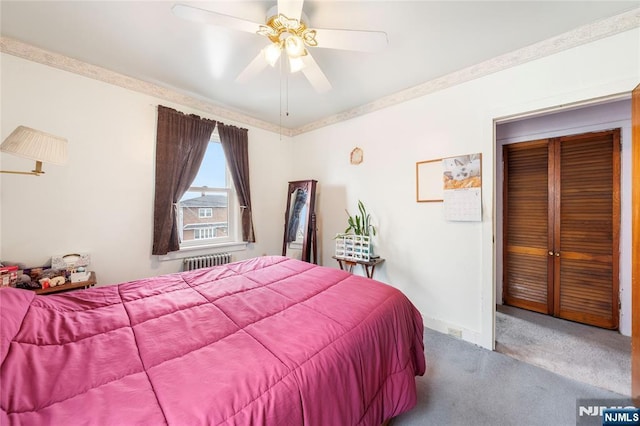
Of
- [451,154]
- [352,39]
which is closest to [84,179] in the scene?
[352,39]

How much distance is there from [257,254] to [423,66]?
9.79 feet

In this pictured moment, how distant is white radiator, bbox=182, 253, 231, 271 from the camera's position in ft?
8.73

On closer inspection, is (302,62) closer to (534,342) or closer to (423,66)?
(423,66)

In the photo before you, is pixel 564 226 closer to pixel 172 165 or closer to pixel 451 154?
pixel 451 154

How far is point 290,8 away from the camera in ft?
4.18

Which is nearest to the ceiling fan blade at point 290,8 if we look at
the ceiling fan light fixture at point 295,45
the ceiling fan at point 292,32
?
the ceiling fan at point 292,32

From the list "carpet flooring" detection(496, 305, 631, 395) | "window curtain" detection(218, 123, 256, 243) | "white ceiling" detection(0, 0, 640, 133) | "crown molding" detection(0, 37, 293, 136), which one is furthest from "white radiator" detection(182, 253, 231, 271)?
"carpet flooring" detection(496, 305, 631, 395)

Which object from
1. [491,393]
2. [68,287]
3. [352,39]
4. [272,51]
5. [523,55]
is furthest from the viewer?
[523,55]

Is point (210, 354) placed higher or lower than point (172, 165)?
lower

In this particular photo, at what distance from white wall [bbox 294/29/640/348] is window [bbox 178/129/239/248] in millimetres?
1577

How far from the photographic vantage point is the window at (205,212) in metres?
2.96

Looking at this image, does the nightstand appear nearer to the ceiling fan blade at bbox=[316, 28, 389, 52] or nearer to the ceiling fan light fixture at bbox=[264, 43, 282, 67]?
the ceiling fan light fixture at bbox=[264, 43, 282, 67]

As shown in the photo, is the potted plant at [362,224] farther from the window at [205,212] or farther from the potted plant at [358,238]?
the window at [205,212]

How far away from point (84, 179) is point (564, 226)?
4.94 meters
